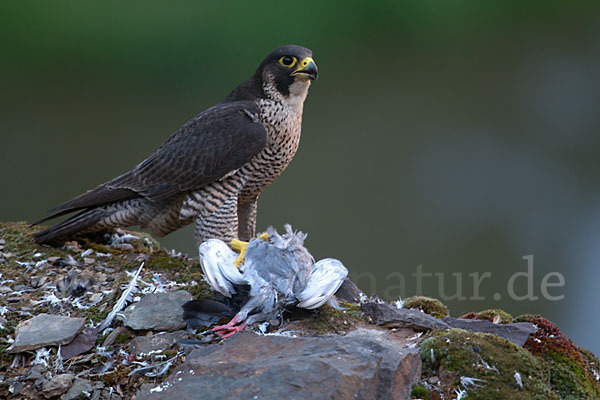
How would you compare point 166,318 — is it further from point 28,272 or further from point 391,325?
point 28,272

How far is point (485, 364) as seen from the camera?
2.22 m

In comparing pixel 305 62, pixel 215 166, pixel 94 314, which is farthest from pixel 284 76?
pixel 94 314

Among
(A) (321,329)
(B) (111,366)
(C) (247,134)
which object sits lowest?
(B) (111,366)

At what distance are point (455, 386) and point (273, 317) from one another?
0.72 meters

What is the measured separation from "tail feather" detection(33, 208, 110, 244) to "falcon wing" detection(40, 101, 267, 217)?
56mm

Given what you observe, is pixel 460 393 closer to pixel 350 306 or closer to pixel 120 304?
pixel 350 306

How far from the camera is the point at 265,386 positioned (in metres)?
1.92

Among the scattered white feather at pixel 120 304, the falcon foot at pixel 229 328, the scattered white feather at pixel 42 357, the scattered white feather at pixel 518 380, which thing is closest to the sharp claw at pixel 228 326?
the falcon foot at pixel 229 328

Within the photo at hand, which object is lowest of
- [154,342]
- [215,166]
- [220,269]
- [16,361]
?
[16,361]

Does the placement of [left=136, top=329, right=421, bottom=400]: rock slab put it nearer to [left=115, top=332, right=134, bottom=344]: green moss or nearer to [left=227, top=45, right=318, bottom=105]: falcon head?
[left=115, top=332, right=134, bottom=344]: green moss

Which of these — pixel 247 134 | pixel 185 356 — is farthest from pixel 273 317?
pixel 247 134

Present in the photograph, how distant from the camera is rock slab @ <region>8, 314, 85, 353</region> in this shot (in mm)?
2496

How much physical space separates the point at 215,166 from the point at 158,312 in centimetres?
119

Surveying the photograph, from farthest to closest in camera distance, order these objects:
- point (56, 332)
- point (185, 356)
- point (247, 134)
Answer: point (247, 134)
point (56, 332)
point (185, 356)
